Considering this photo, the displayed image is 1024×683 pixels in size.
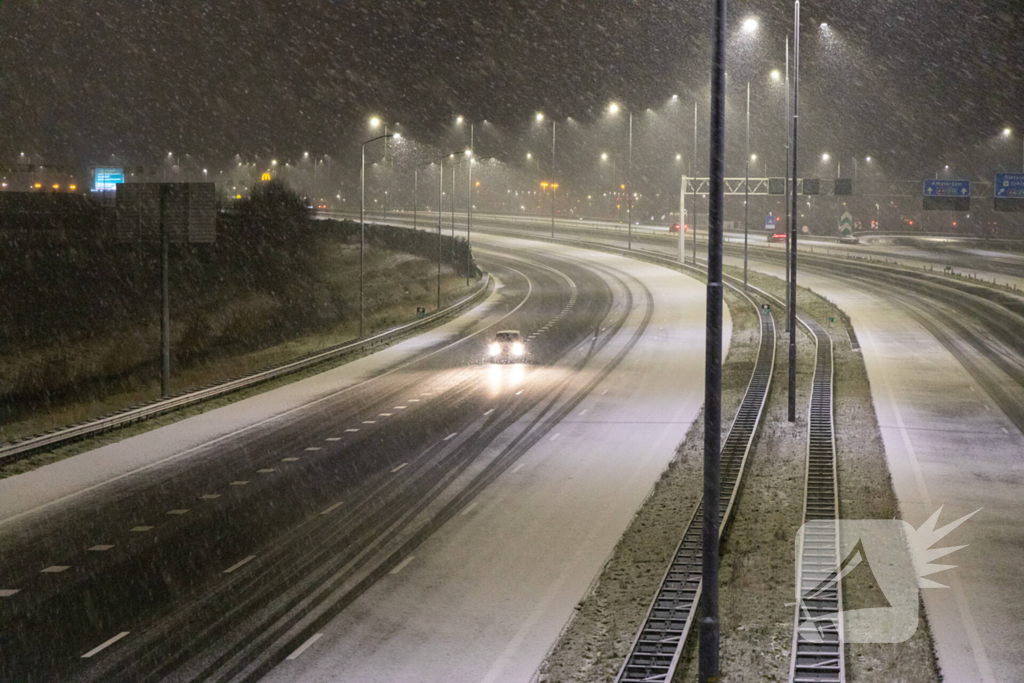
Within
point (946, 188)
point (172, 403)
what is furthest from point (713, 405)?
point (946, 188)

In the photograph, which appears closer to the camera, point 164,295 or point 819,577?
point 819,577

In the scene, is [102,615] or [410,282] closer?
[102,615]

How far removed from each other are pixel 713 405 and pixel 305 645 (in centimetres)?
677

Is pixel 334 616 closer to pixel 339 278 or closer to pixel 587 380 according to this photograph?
pixel 587 380

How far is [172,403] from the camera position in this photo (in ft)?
101

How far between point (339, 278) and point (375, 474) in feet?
204

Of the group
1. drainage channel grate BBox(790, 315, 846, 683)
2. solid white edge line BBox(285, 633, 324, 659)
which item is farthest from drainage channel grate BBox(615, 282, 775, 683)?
solid white edge line BBox(285, 633, 324, 659)

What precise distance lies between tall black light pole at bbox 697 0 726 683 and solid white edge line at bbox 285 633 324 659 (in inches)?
222

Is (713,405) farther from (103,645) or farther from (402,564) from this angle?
(103,645)

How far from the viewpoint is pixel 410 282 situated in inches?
3189

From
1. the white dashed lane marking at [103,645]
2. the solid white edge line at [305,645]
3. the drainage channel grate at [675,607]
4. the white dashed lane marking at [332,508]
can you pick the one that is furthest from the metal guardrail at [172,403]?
the drainage channel grate at [675,607]

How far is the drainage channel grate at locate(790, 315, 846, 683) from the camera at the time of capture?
13.9 m

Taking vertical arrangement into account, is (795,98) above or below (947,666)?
above

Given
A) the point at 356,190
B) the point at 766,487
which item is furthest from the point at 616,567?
the point at 356,190
